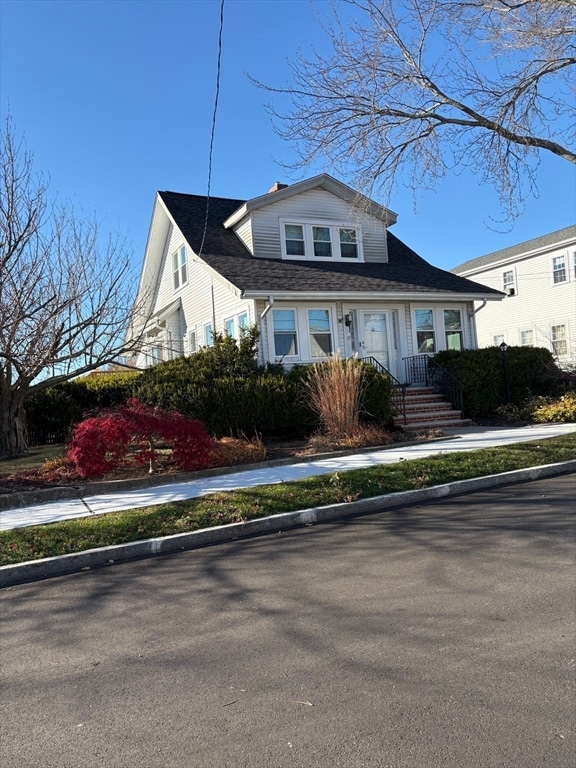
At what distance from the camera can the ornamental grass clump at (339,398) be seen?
39.9ft

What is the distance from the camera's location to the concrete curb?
19.1ft

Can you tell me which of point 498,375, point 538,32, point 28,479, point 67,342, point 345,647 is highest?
point 538,32

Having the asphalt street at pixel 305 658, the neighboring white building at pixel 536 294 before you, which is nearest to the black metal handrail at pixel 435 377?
the neighboring white building at pixel 536 294

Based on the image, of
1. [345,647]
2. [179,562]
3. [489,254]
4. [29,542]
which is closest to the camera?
[345,647]

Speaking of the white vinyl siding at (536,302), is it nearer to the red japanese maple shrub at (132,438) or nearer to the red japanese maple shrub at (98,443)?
the red japanese maple shrub at (132,438)

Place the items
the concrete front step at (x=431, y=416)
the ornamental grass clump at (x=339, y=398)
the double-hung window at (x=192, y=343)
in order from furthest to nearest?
the double-hung window at (x=192, y=343) < the concrete front step at (x=431, y=416) < the ornamental grass clump at (x=339, y=398)

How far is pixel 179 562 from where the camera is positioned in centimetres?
582

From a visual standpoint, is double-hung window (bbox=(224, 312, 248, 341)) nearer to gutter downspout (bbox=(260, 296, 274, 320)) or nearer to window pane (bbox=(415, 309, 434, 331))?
gutter downspout (bbox=(260, 296, 274, 320))

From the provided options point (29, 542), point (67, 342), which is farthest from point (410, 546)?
point (67, 342)

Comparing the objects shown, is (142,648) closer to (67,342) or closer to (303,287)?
(67,342)

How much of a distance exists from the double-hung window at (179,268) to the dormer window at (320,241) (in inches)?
159

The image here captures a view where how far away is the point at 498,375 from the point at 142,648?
14.0 m

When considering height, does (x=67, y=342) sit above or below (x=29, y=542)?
above

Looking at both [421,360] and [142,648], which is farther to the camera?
[421,360]
